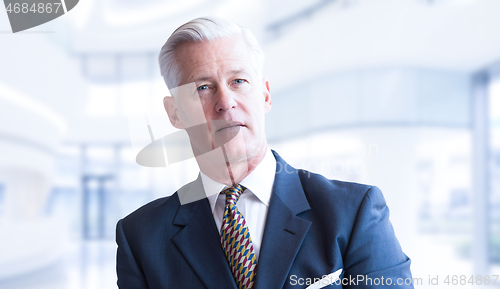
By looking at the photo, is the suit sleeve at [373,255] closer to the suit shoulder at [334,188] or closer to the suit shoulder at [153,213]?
the suit shoulder at [334,188]

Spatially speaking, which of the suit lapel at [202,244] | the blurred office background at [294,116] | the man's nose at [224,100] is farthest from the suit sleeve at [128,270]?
the blurred office background at [294,116]

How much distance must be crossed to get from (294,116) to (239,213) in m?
1.18

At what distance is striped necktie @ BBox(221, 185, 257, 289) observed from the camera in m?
1.00

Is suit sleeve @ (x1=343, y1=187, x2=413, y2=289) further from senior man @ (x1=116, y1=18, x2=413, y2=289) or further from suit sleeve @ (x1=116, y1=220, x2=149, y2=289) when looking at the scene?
suit sleeve @ (x1=116, y1=220, x2=149, y2=289)

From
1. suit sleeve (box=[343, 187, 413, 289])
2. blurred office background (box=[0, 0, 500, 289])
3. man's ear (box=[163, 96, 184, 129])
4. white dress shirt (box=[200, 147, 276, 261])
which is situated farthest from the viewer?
blurred office background (box=[0, 0, 500, 289])

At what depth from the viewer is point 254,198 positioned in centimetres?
111

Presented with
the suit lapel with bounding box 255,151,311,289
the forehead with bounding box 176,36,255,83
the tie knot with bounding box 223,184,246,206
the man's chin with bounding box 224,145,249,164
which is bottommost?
the suit lapel with bounding box 255,151,311,289

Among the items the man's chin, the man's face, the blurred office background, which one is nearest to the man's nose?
the man's face

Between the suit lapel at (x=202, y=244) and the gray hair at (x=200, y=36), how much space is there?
16.9 inches

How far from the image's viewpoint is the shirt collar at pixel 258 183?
111 cm

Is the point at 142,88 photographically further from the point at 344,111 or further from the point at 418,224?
the point at 418,224

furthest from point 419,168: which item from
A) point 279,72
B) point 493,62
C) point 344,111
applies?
point 279,72

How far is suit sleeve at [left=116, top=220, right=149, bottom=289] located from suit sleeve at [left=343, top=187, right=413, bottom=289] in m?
0.60

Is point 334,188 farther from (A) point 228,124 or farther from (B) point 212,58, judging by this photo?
(B) point 212,58
